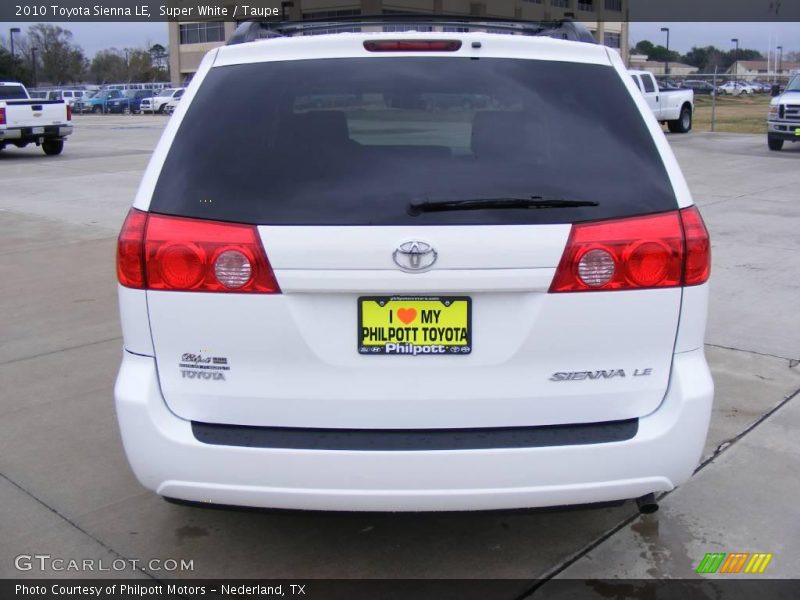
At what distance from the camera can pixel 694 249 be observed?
9.32ft

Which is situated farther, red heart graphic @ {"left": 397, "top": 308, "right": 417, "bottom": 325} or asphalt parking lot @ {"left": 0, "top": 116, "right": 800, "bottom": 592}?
asphalt parking lot @ {"left": 0, "top": 116, "right": 800, "bottom": 592}

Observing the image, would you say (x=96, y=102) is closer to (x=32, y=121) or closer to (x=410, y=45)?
(x=32, y=121)

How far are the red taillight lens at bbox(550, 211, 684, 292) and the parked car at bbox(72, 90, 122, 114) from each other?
6503cm

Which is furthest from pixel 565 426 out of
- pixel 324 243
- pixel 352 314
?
pixel 324 243

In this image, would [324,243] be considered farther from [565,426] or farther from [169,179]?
[565,426]

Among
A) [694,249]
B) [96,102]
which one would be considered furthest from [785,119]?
[96,102]

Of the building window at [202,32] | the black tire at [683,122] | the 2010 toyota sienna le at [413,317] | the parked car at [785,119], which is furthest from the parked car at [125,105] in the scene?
the 2010 toyota sienna le at [413,317]

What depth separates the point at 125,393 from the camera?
2.85 meters

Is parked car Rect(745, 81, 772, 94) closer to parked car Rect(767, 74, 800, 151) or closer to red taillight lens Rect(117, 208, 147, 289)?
parked car Rect(767, 74, 800, 151)

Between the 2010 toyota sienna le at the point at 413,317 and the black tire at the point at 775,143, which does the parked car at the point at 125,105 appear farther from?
the 2010 toyota sienna le at the point at 413,317

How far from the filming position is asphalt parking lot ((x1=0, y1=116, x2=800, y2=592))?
3.35m

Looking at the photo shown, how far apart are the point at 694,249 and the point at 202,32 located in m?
86.5

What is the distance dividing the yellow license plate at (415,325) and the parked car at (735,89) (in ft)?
243

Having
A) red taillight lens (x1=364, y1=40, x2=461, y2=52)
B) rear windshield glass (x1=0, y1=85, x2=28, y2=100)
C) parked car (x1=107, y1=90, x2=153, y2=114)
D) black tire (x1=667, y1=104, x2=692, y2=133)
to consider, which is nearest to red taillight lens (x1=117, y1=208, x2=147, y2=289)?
red taillight lens (x1=364, y1=40, x2=461, y2=52)
